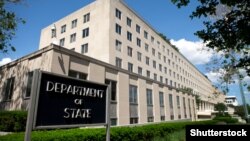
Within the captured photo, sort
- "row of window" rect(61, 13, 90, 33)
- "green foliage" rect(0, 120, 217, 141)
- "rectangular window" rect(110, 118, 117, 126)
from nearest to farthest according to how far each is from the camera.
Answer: "green foliage" rect(0, 120, 217, 141)
"rectangular window" rect(110, 118, 117, 126)
"row of window" rect(61, 13, 90, 33)

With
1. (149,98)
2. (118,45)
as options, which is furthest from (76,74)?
(118,45)

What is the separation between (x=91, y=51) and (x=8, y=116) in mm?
20942

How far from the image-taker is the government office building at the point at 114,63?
667 inches

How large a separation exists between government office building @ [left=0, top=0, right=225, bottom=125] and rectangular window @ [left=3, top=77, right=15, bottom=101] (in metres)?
0.10

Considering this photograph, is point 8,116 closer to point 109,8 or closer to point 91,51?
point 91,51

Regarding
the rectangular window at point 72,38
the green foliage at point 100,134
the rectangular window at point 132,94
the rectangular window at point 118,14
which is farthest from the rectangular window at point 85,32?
the green foliage at point 100,134

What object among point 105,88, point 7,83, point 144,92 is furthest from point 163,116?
point 105,88

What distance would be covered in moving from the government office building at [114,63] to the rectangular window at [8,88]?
0.10 metres

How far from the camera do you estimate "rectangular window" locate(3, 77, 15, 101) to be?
62.2 ft

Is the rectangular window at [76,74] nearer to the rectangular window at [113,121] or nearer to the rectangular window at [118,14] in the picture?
the rectangular window at [113,121]

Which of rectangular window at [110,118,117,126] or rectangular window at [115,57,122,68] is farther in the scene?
rectangular window at [115,57,122,68]

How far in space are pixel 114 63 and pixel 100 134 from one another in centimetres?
2332

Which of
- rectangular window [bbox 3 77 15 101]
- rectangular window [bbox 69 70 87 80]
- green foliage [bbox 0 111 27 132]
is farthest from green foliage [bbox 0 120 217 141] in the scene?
rectangular window [bbox 3 77 15 101]

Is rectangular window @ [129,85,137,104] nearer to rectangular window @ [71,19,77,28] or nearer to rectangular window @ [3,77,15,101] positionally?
rectangular window @ [3,77,15,101]
